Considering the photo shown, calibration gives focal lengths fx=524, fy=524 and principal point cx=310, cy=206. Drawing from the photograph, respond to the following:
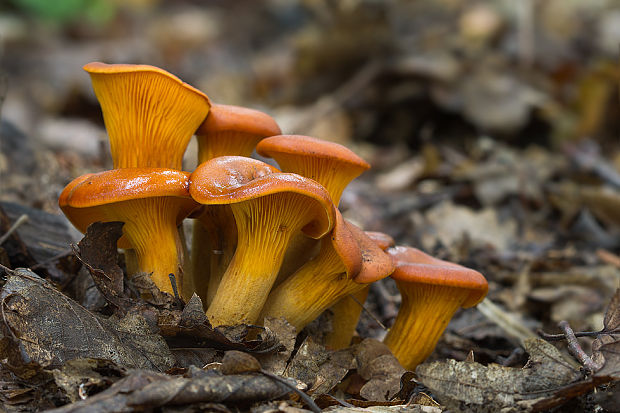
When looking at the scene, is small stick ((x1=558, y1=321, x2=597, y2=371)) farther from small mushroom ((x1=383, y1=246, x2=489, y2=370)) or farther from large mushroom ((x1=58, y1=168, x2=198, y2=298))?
large mushroom ((x1=58, y1=168, x2=198, y2=298))

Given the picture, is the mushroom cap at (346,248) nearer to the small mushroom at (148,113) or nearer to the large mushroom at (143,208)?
the large mushroom at (143,208)

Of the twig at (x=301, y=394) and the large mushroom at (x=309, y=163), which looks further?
the large mushroom at (x=309, y=163)

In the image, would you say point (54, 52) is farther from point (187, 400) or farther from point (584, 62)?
point (187, 400)

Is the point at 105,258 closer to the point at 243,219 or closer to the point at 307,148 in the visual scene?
the point at 243,219

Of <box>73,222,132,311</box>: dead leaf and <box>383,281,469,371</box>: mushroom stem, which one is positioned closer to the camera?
<box>73,222,132,311</box>: dead leaf

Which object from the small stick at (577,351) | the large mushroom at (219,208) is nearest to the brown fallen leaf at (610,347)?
the small stick at (577,351)

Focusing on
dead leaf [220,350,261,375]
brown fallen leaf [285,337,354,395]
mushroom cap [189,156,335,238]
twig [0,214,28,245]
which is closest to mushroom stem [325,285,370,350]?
brown fallen leaf [285,337,354,395]

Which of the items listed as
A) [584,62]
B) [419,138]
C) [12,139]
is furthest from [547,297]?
[584,62]
